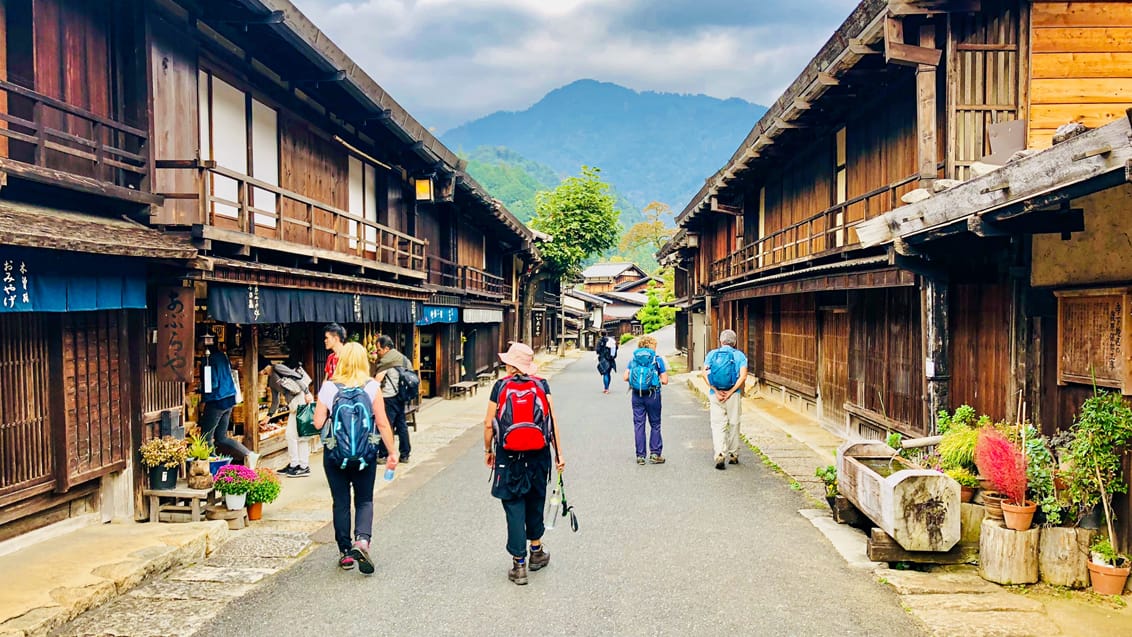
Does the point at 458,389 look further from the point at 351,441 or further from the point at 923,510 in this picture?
the point at 923,510

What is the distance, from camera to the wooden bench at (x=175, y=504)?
7129 millimetres

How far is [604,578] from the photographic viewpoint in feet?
19.1

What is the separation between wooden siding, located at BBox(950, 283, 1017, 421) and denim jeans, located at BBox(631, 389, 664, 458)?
153 inches

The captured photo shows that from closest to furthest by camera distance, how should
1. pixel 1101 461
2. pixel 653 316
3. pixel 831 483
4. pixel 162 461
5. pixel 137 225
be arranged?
pixel 1101 461 < pixel 137 225 < pixel 162 461 < pixel 831 483 < pixel 653 316

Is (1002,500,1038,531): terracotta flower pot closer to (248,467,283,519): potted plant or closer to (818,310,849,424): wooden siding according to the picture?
(248,467,283,519): potted plant

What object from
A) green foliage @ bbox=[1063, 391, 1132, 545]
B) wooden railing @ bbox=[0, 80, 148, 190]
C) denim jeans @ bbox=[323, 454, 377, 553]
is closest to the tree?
wooden railing @ bbox=[0, 80, 148, 190]

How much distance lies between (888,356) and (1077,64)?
4.56m

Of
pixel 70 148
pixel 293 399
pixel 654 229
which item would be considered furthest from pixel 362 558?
pixel 654 229

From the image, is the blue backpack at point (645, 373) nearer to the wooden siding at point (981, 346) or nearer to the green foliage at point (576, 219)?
the wooden siding at point (981, 346)

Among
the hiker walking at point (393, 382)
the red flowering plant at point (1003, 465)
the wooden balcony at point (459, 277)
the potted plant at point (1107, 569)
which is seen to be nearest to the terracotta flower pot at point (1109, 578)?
the potted plant at point (1107, 569)

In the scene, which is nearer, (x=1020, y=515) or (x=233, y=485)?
(x=1020, y=515)

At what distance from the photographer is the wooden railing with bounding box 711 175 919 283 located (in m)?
10.5

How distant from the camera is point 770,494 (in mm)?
8859

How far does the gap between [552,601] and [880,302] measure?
8.28 metres
